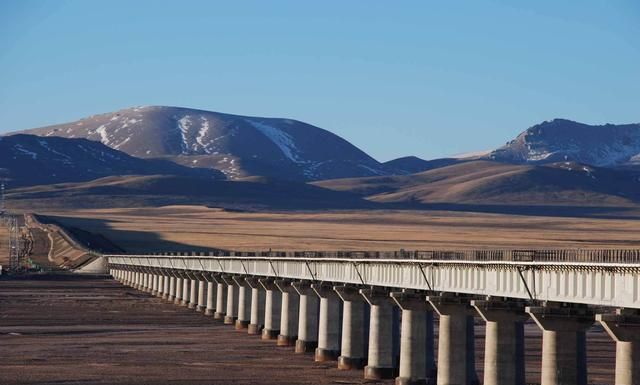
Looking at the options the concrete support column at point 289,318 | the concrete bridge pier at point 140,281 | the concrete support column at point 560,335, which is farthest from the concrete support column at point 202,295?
the concrete support column at point 560,335

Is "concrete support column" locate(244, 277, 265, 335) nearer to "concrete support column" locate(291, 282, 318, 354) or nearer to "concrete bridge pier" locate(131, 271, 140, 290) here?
"concrete support column" locate(291, 282, 318, 354)

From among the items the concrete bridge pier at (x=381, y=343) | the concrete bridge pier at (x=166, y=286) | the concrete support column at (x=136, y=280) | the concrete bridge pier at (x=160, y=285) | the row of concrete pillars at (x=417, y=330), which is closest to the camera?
the row of concrete pillars at (x=417, y=330)

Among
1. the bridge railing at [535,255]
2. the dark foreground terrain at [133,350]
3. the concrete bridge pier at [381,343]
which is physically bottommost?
the dark foreground terrain at [133,350]

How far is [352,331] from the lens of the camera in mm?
60594

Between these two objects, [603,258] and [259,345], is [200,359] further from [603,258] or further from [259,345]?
[603,258]

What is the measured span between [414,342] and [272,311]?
25427 millimetres

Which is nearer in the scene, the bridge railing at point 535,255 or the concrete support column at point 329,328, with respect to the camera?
the bridge railing at point 535,255

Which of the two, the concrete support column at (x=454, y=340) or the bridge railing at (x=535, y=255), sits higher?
the bridge railing at (x=535, y=255)

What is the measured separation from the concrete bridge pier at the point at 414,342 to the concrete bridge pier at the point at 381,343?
92.8 inches

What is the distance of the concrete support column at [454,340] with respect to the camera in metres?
47.4

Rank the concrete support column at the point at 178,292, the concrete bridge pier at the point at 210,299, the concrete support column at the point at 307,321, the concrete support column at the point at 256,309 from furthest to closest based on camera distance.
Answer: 1. the concrete support column at the point at 178,292
2. the concrete bridge pier at the point at 210,299
3. the concrete support column at the point at 256,309
4. the concrete support column at the point at 307,321

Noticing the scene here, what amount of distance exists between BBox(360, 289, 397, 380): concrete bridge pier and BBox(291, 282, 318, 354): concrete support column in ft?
35.5

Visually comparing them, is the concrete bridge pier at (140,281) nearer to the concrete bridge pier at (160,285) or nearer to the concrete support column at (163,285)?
the concrete bridge pier at (160,285)

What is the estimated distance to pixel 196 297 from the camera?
107 m
